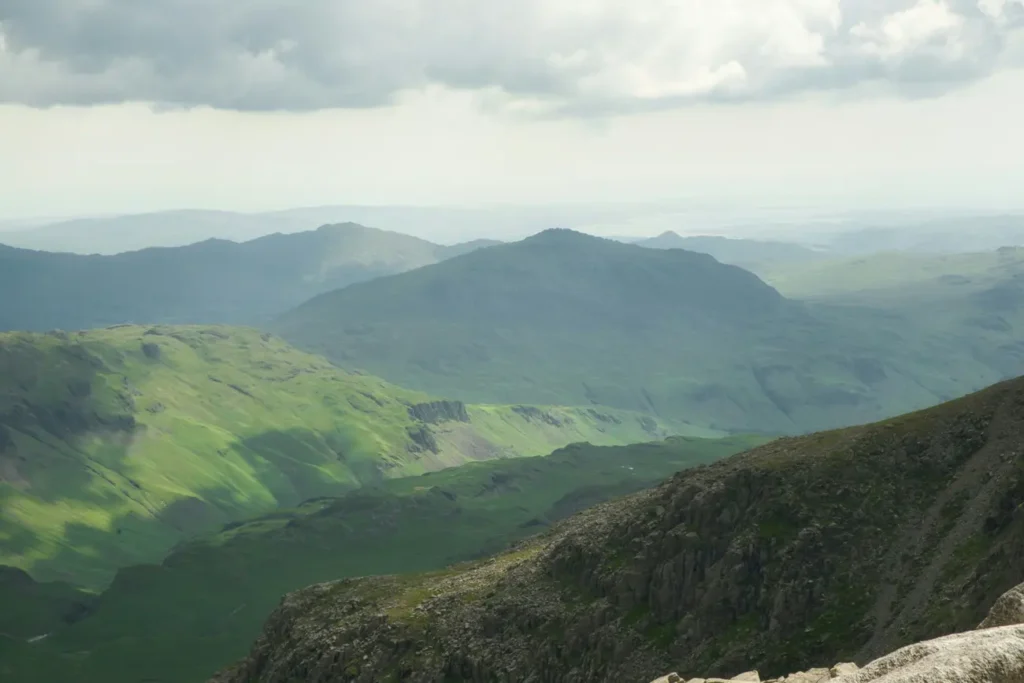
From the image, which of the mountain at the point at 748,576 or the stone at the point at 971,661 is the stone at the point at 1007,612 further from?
the mountain at the point at 748,576

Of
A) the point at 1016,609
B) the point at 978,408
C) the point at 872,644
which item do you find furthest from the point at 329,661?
the point at 1016,609

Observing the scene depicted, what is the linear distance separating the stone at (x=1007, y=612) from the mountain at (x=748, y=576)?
2549 inches

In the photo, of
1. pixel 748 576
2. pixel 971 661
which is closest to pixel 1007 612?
pixel 971 661

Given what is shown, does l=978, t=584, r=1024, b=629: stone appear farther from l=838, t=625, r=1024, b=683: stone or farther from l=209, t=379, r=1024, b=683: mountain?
l=209, t=379, r=1024, b=683: mountain

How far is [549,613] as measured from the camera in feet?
485

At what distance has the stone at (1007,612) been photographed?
143 feet

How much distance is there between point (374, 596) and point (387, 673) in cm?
2449

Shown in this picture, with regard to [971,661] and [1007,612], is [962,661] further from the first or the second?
[1007,612]

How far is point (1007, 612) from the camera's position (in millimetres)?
43938

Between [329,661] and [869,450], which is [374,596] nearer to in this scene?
[329,661]

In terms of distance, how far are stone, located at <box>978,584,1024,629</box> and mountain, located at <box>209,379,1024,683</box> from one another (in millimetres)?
64738

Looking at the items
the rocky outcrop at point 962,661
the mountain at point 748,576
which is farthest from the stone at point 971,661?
the mountain at point 748,576

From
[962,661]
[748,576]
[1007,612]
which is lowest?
[748,576]

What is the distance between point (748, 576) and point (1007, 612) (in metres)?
93.6
